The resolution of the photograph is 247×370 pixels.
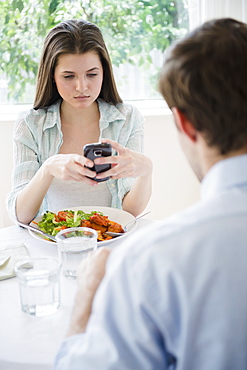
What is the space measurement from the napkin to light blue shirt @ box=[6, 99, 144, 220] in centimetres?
41

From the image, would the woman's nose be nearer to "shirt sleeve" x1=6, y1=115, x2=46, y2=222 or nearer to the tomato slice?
"shirt sleeve" x1=6, y1=115, x2=46, y2=222

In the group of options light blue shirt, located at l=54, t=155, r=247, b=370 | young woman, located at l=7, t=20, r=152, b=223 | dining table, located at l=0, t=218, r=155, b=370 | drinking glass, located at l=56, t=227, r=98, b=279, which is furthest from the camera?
young woman, located at l=7, t=20, r=152, b=223

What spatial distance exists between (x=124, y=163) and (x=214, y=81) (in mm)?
952

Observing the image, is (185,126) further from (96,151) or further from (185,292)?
(96,151)

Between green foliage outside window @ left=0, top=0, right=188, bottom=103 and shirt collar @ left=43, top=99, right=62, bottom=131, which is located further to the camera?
green foliage outside window @ left=0, top=0, right=188, bottom=103

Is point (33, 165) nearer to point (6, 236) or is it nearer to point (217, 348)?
point (6, 236)

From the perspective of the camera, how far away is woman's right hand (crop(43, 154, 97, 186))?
1.59 metres

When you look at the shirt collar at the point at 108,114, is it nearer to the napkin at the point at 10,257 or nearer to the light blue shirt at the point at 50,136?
the light blue shirt at the point at 50,136

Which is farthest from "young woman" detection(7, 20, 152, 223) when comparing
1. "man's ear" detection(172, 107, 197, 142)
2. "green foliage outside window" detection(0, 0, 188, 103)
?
"green foliage outside window" detection(0, 0, 188, 103)

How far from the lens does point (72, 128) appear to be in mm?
2117

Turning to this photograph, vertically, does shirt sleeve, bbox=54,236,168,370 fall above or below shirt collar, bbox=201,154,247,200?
below

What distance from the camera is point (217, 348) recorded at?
0.71m

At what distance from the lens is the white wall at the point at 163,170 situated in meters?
3.07

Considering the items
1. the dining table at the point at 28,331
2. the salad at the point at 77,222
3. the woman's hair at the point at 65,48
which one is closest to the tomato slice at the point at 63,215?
the salad at the point at 77,222
